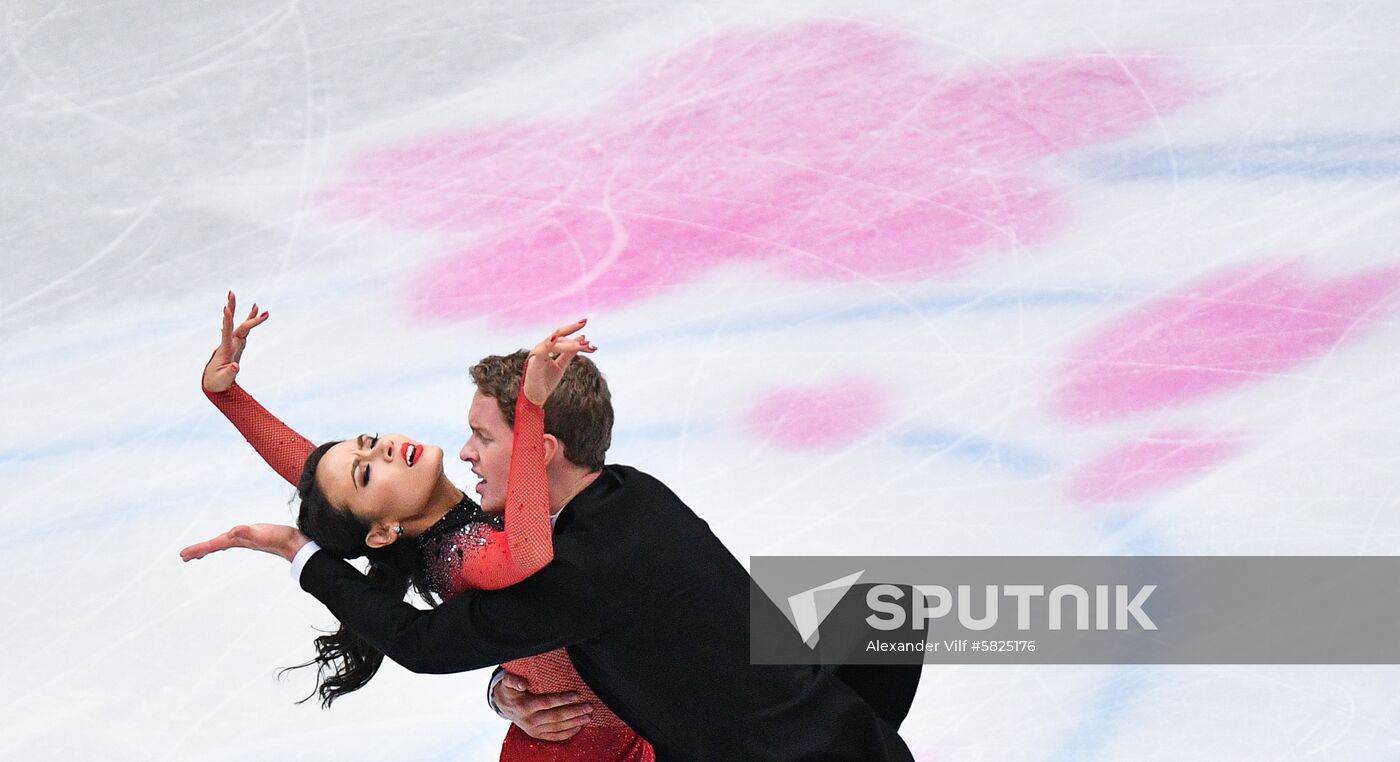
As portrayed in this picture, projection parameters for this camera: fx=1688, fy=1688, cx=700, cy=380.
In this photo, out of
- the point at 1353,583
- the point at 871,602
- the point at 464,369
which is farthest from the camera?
the point at 464,369

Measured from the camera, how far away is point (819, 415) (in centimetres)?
482

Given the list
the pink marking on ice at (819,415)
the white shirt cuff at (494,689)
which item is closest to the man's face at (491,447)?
the white shirt cuff at (494,689)

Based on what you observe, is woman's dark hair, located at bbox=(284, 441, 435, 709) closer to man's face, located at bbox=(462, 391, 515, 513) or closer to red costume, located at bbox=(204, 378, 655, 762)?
red costume, located at bbox=(204, 378, 655, 762)

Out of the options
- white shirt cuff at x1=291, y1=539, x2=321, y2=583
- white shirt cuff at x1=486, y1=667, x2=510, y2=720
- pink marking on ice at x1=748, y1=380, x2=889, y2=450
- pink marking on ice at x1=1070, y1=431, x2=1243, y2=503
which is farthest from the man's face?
pink marking on ice at x1=1070, y1=431, x2=1243, y2=503

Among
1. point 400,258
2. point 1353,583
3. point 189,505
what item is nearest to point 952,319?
point 1353,583

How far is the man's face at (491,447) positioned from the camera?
9.41 ft

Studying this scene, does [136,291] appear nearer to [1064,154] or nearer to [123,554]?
[123,554]

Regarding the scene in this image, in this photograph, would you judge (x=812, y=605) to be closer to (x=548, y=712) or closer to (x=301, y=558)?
(x=548, y=712)

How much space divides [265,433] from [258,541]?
373mm

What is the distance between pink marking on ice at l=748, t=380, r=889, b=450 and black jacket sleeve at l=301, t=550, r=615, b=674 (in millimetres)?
2035

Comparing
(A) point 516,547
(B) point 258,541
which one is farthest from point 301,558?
A: (A) point 516,547

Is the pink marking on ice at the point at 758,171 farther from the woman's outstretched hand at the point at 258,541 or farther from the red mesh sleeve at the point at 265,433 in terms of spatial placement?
the woman's outstretched hand at the point at 258,541

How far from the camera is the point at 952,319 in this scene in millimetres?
5141

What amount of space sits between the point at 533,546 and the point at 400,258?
314 cm
